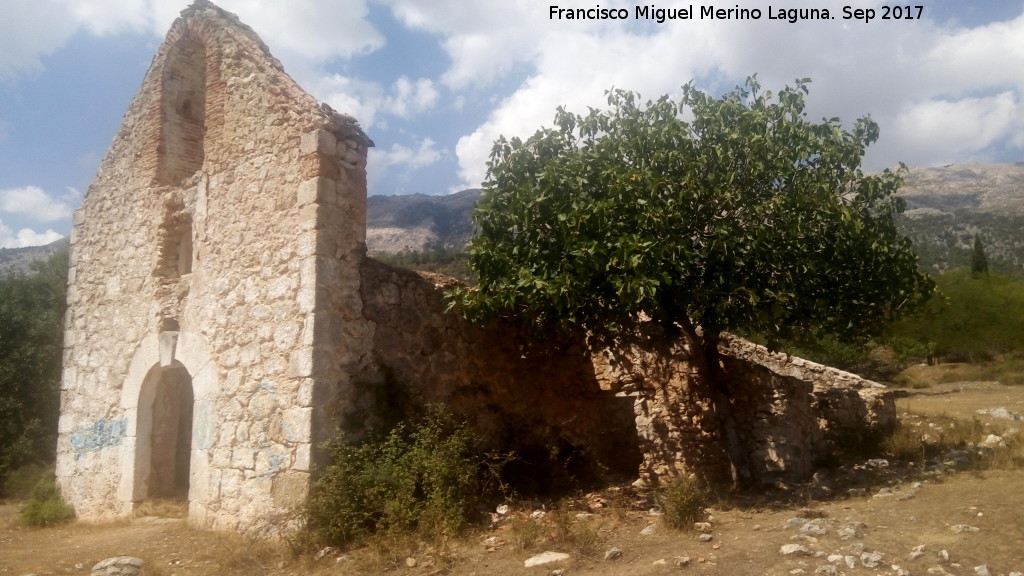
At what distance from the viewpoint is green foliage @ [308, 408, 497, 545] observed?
252 inches

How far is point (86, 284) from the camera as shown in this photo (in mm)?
9820

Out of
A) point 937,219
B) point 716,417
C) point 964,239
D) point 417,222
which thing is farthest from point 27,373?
point 937,219

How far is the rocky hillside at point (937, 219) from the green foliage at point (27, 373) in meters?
21.1

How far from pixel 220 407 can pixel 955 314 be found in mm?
27835

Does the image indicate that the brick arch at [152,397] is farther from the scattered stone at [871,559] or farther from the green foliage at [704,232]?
the scattered stone at [871,559]

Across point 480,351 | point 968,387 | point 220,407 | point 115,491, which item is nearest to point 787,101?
point 480,351

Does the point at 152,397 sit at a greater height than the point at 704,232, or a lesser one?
lesser

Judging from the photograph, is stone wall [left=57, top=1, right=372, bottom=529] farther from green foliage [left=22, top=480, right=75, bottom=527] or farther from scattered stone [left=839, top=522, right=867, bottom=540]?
scattered stone [left=839, top=522, right=867, bottom=540]

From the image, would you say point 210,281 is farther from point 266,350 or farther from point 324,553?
point 324,553

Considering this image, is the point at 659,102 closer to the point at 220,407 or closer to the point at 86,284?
the point at 220,407

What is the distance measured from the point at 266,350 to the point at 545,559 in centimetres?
356

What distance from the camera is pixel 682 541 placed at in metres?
6.06

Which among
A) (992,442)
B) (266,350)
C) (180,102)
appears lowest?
(992,442)

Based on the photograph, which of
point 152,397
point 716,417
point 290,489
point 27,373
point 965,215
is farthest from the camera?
point 965,215
